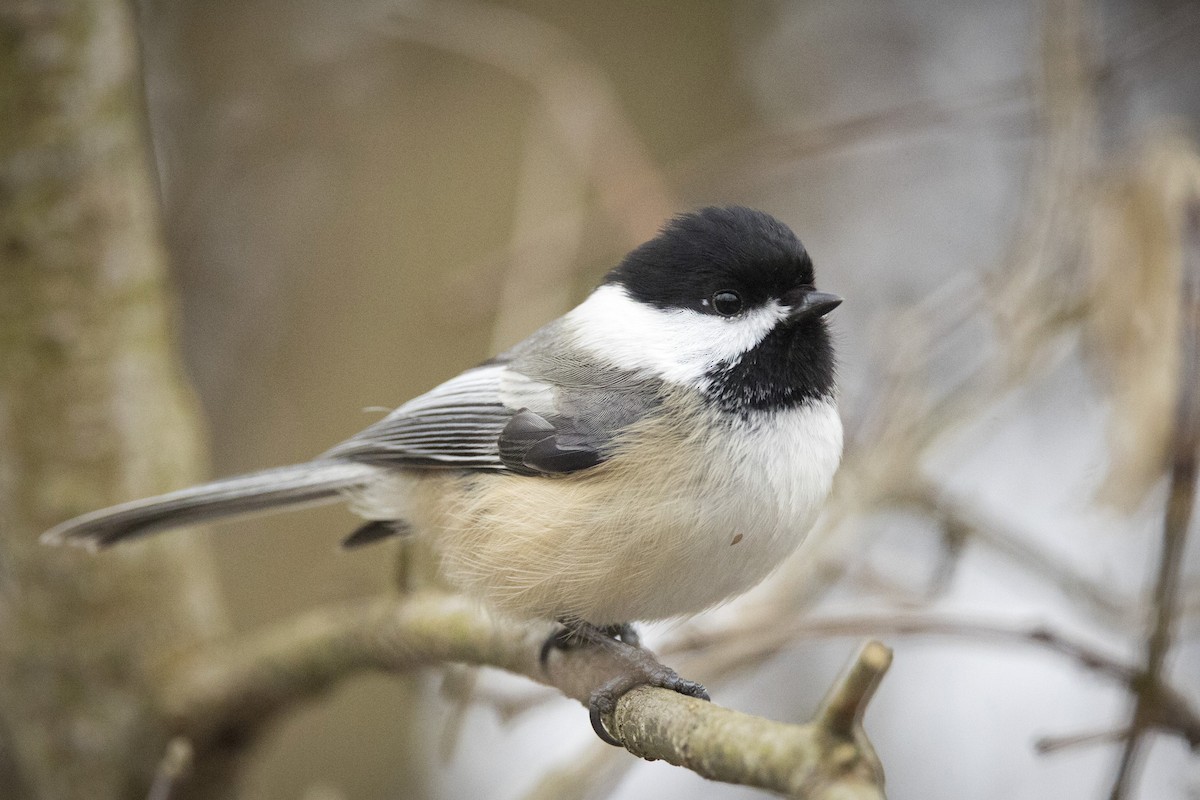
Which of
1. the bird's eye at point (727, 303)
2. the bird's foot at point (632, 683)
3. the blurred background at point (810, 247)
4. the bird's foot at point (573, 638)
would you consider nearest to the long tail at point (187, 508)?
the blurred background at point (810, 247)

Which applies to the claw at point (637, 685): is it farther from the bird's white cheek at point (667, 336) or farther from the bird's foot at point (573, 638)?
the bird's white cheek at point (667, 336)

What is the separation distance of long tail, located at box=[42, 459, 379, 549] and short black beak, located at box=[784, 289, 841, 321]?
98 centimetres

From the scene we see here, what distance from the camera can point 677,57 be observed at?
4.36 metres

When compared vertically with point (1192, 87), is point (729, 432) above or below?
below

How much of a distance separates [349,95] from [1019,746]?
3044mm

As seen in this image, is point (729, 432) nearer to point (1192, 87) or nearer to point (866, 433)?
point (866, 433)

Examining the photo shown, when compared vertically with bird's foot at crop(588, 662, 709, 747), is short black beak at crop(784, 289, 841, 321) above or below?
above

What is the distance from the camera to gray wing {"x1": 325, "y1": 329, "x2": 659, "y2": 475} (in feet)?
5.41

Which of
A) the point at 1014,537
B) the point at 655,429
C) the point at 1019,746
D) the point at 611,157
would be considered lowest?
the point at 1019,746

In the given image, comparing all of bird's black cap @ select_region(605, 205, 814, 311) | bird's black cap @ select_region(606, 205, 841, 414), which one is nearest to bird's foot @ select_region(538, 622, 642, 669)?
bird's black cap @ select_region(606, 205, 841, 414)

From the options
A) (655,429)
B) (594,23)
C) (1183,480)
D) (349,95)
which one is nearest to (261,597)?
(349,95)

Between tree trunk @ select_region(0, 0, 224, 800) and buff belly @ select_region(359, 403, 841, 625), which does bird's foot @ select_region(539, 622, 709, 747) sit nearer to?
buff belly @ select_region(359, 403, 841, 625)

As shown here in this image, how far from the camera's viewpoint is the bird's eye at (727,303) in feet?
5.41

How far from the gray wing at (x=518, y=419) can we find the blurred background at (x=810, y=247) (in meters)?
0.25
